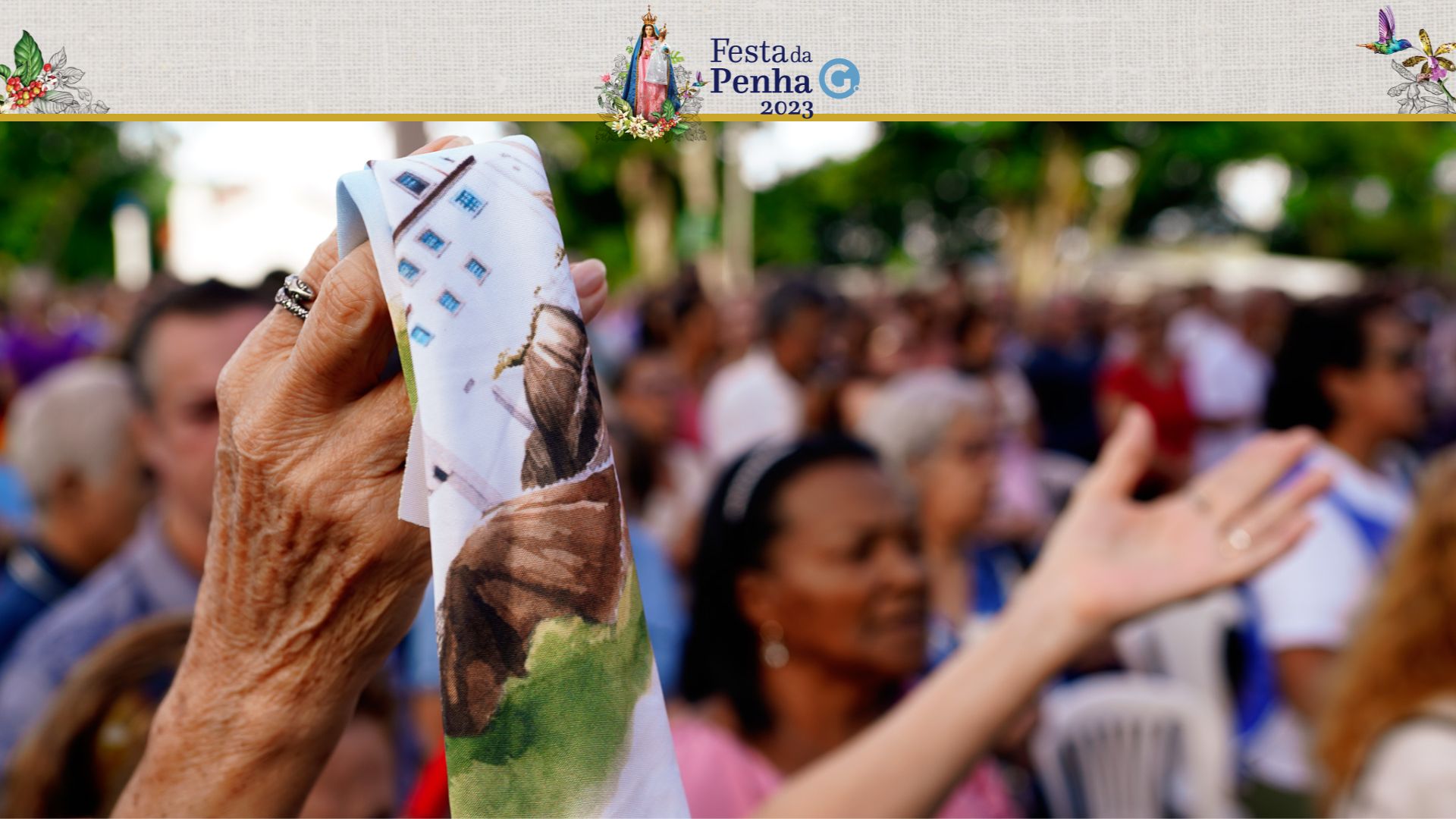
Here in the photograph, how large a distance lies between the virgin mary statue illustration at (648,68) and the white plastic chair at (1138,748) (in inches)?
123

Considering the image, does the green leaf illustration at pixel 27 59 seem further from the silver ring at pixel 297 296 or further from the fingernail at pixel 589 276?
the fingernail at pixel 589 276

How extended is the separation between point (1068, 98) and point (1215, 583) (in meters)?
0.82

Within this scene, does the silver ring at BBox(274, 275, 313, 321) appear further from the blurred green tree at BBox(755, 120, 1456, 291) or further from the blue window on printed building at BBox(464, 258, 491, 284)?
the blurred green tree at BBox(755, 120, 1456, 291)

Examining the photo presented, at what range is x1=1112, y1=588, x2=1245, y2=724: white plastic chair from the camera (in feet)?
14.6

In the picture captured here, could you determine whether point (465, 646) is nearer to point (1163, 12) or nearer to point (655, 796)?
point (655, 796)

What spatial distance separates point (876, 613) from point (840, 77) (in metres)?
1.65

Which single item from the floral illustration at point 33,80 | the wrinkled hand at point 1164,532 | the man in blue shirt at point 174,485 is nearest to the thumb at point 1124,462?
the wrinkled hand at point 1164,532

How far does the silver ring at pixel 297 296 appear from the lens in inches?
37.3

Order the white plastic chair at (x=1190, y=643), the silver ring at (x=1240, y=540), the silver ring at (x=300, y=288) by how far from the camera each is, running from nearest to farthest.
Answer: the silver ring at (x=300, y=288) → the silver ring at (x=1240, y=540) → the white plastic chair at (x=1190, y=643)

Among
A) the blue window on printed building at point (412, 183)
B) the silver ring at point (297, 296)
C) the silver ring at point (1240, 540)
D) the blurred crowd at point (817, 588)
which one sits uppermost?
the blue window on printed building at point (412, 183)

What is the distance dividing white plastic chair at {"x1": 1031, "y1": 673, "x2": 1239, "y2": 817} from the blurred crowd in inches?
1.1

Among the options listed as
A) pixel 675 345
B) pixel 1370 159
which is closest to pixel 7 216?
pixel 675 345

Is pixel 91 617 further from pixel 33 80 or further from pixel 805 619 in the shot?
pixel 33 80

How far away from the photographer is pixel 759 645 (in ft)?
8.78
